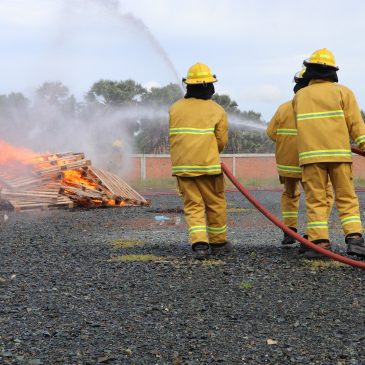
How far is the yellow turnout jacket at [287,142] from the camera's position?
7.34 meters

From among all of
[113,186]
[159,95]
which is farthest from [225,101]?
[113,186]

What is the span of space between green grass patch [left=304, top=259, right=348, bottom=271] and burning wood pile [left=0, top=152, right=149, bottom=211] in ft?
28.1

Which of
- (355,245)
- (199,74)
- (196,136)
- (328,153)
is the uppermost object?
(199,74)

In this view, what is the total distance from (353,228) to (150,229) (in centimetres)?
450

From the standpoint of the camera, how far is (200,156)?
22.4 ft

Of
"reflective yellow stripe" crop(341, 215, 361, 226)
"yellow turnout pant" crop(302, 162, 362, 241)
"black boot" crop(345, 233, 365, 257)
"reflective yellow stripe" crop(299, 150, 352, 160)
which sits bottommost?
"black boot" crop(345, 233, 365, 257)

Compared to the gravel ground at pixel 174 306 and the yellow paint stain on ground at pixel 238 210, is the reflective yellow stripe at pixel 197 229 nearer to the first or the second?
the gravel ground at pixel 174 306

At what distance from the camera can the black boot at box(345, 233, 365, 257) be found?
6.18 meters

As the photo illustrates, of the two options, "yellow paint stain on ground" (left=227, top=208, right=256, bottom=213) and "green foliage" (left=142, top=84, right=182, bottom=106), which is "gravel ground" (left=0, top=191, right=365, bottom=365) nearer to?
"yellow paint stain on ground" (left=227, top=208, right=256, bottom=213)

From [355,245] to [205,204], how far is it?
5.46 ft

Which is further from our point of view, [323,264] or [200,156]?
[200,156]

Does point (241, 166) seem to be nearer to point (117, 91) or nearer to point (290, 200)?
point (117, 91)

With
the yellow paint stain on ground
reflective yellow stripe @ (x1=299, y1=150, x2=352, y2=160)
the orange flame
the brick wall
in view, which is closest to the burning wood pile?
the orange flame

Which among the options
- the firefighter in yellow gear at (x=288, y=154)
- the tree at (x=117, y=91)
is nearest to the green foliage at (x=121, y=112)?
the tree at (x=117, y=91)
